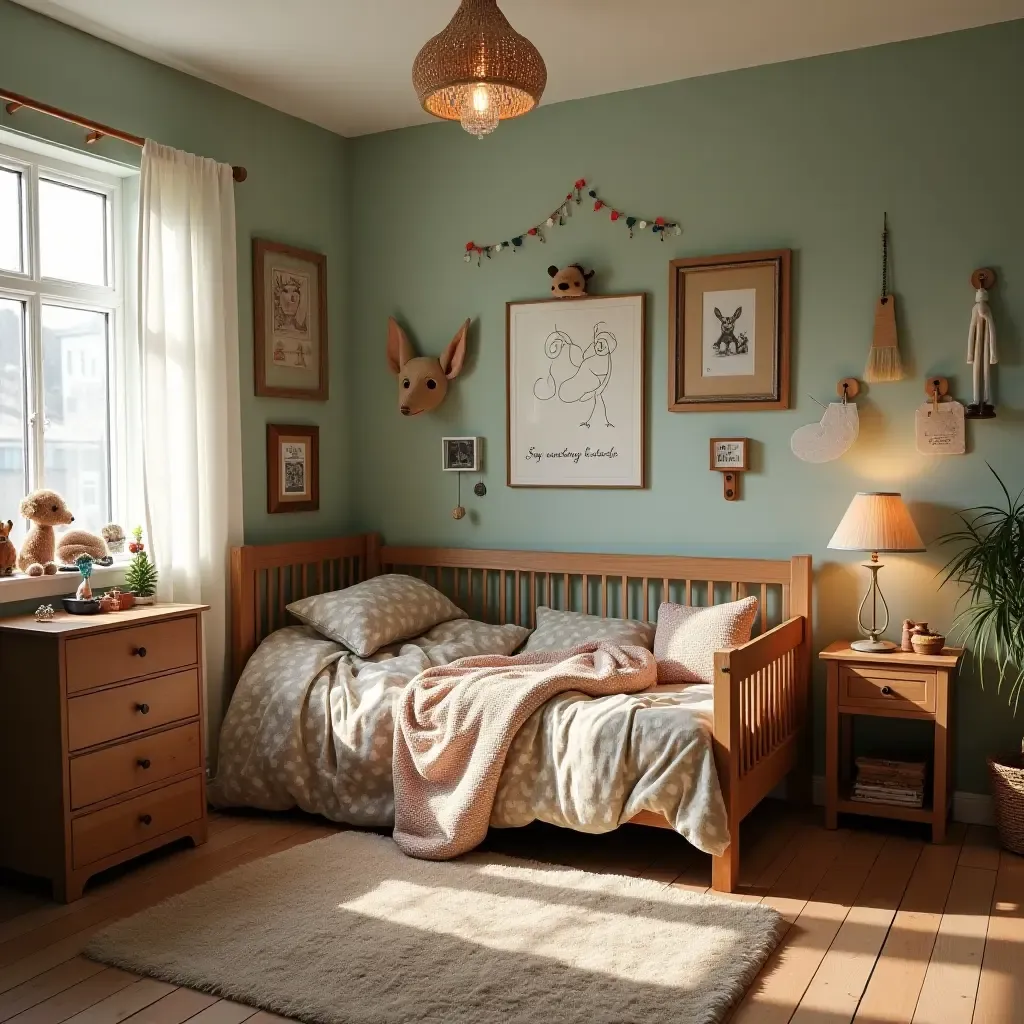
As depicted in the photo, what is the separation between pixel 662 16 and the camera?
3.29 meters

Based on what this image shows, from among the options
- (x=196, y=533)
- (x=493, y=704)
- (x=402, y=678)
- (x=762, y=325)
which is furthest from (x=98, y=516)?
(x=762, y=325)

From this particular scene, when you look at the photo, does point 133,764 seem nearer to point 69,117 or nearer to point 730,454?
point 69,117

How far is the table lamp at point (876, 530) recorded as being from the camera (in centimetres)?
335

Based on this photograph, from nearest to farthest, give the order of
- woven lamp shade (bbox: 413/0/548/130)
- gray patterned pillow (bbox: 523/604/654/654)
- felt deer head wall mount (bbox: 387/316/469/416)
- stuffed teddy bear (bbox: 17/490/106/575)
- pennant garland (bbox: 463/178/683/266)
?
1. woven lamp shade (bbox: 413/0/548/130)
2. stuffed teddy bear (bbox: 17/490/106/575)
3. gray patterned pillow (bbox: 523/604/654/654)
4. pennant garland (bbox: 463/178/683/266)
5. felt deer head wall mount (bbox: 387/316/469/416)

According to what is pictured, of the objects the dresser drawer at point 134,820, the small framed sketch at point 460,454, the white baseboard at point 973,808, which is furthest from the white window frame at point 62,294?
the white baseboard at point 973,808

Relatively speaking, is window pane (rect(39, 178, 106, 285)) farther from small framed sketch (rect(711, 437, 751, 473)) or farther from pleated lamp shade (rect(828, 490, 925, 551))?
pleated lamp shade (rect(828, 490, 925, 551))

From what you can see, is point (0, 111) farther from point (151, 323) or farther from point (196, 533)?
point (196, 533)

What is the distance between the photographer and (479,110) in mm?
2568

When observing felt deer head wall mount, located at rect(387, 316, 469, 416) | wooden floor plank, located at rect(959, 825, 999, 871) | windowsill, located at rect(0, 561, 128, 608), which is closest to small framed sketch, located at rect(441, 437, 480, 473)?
felt deer head wall mount, located at rect(387, 316, 469, 416)

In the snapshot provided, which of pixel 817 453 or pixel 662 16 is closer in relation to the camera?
pixel 662 16

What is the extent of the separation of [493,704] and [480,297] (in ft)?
5.94

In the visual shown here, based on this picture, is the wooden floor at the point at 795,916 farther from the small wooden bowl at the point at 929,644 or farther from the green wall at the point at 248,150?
the green wall at the point at 248,150

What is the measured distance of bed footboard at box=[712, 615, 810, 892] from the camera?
9.45ft

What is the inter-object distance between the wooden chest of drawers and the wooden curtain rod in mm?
1473
